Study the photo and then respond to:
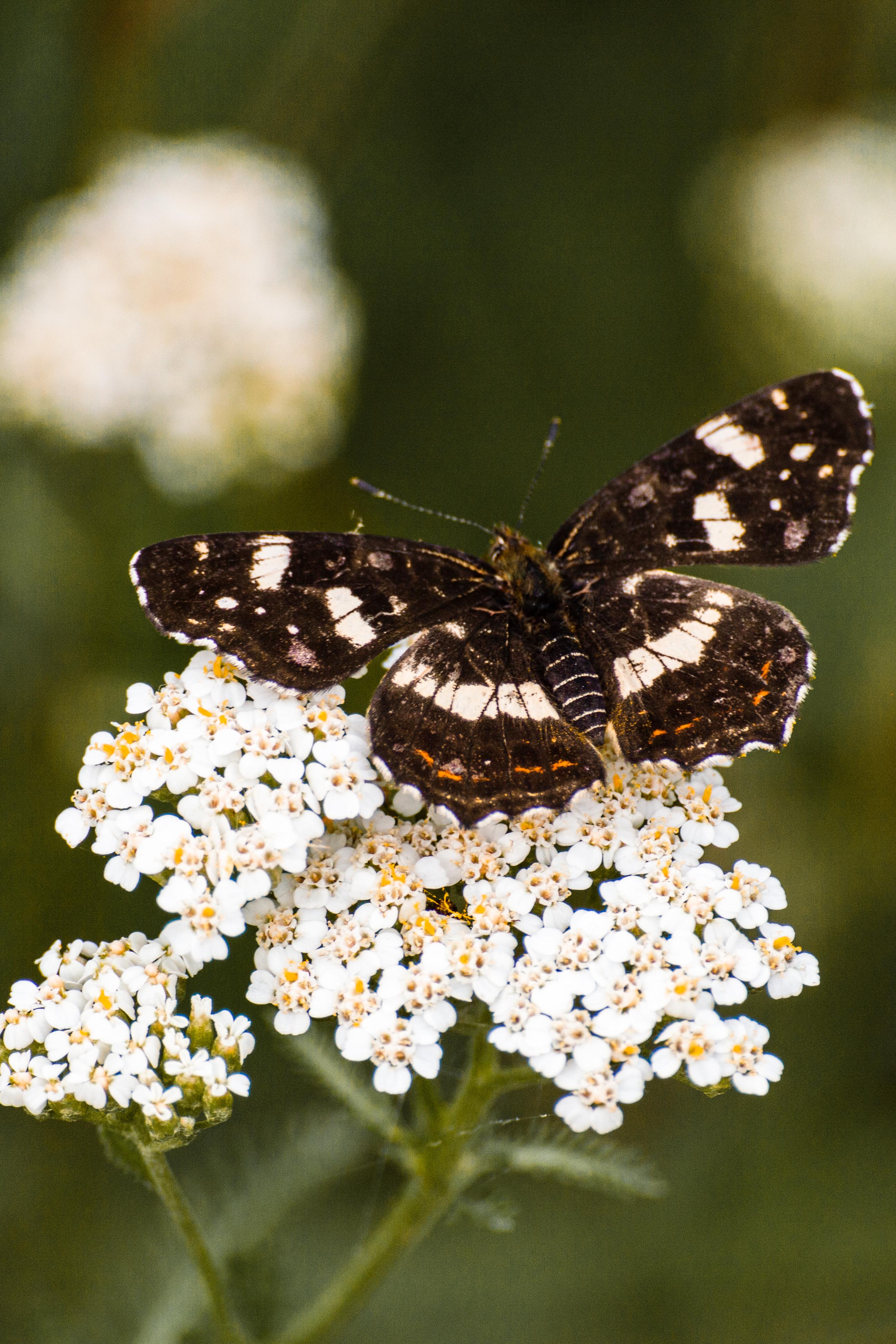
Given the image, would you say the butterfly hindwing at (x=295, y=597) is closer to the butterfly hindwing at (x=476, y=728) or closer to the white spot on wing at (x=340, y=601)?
the white spot on wing at (x=340, y=601)

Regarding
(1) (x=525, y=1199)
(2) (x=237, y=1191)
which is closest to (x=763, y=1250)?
(1) (x=525, y=1199)

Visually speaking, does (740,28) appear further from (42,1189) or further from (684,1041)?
(42,1189)

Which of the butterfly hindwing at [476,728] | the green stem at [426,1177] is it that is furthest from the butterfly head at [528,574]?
the green stem at [426,1177]

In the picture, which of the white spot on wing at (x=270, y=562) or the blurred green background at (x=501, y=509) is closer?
the white spot on wing at (x=270, y=562)

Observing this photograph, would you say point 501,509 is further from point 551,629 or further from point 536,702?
point 536,702

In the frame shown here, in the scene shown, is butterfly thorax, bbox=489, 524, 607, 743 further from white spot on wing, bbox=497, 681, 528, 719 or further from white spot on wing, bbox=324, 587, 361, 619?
white spot on wing, bbox=324, 587, 361, 619

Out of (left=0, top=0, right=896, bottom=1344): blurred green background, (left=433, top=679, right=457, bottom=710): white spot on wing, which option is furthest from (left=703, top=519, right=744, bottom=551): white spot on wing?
(left=0, top=0, right=896, bottom=1344): blurred green background

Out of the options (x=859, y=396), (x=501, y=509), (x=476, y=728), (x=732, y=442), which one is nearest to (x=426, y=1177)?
(x=476, y=728)
